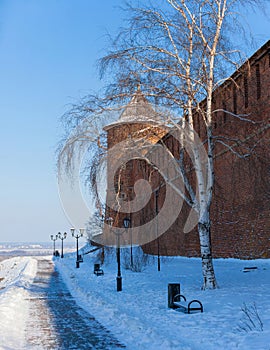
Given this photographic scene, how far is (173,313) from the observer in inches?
393

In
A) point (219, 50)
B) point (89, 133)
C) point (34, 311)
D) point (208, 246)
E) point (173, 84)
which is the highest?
point (219, 50)

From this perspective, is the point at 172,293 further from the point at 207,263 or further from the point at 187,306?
the point at 207,263

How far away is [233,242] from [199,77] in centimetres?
875

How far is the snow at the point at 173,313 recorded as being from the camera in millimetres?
7281

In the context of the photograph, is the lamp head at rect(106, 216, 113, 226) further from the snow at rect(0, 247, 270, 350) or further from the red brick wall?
the snow at rect(0, 247, 270, 350)

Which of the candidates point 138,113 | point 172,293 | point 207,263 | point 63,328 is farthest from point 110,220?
point 63,328

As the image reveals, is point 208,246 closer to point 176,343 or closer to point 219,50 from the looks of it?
point 219,50

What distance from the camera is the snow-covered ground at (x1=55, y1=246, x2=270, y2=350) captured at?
723cm

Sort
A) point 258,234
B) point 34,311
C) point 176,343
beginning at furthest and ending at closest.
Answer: point 258,234, point 34,311, point 176,343

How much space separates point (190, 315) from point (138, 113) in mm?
5515

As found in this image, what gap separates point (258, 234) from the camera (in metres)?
17.6

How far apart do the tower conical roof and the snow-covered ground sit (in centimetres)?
462

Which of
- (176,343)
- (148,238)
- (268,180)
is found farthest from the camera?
(148,238)

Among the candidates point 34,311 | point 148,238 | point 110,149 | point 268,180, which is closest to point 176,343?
point 34,311
